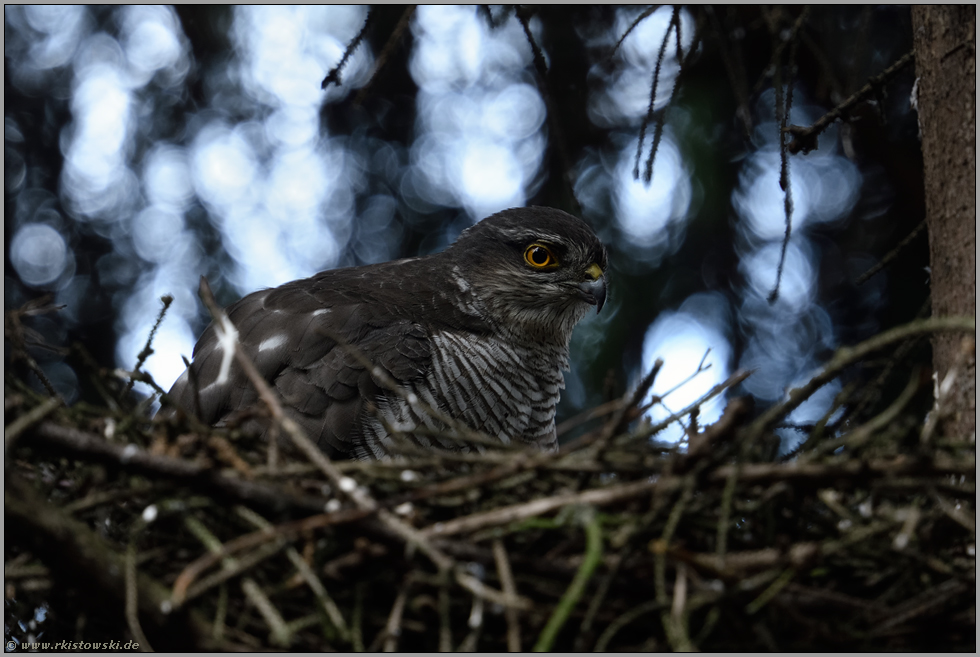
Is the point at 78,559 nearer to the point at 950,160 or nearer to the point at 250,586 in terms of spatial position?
the point at 250,586

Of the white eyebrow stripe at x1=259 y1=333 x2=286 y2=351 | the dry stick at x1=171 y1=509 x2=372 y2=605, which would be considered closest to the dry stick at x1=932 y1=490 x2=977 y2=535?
the dry stick at x1=171 y1=509 x2=372 y2=605

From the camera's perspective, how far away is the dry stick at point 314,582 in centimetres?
162

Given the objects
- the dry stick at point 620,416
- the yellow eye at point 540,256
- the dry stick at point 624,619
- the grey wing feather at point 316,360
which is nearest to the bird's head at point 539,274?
the yellow eye at point 540,256

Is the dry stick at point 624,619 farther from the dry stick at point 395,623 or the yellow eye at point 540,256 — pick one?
the yellow eye at point 540,256

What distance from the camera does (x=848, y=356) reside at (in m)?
1.77

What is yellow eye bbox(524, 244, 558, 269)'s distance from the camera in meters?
4.04

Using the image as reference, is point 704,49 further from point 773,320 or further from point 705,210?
point 773,320

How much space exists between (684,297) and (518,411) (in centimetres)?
289

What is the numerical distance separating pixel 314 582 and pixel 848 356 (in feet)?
4.12

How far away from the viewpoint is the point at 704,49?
18.5 feet

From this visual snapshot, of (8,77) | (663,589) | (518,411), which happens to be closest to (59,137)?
(8,77)

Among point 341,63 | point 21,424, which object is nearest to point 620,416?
point 21,424

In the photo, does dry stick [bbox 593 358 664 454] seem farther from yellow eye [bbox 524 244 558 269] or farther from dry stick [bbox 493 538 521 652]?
yellow eye [bbox 524 244 558 269]

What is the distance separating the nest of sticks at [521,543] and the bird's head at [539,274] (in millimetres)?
1984
